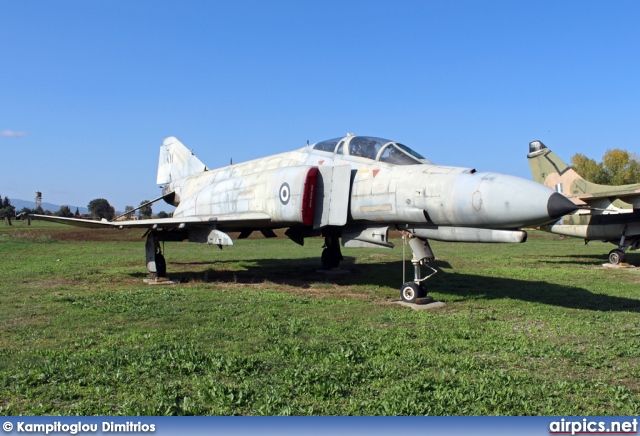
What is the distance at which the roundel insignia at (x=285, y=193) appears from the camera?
10.2m

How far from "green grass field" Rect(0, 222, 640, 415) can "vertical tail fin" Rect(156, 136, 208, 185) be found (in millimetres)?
6676

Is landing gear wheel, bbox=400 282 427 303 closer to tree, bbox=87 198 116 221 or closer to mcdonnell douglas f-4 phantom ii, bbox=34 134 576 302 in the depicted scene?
mcdonnell douglas f-4 phantom ii, bbox=34 134 576 302

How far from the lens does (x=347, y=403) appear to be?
415cm

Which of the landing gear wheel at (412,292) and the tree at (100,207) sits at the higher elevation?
the tree at (100,207)

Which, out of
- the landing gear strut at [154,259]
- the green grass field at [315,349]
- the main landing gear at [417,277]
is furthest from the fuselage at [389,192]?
the green grass field at [315,349]

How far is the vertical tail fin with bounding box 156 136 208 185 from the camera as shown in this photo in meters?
17.6

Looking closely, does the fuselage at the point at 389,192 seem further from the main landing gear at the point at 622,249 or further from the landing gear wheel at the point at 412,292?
the main landing gear at the point at 622,249

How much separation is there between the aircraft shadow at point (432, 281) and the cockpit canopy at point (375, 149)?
2.70 m

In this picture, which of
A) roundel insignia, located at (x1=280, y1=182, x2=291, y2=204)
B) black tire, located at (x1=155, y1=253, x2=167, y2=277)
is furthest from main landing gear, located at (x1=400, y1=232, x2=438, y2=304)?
black tire, located at (x1=155, y1=253, x2=167, y2=277)

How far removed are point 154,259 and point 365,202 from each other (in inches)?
233

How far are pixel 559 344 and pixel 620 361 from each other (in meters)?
0.78

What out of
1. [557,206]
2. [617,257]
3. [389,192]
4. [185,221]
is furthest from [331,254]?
[617,257]

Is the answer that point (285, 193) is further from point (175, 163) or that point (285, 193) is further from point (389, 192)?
point (175, 163)

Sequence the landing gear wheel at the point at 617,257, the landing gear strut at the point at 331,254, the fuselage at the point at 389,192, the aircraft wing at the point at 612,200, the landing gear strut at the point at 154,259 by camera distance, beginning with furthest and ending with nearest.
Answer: the landing gear wheel at the point at 617,257
the aircraft wing at the point at 612,200
the landing gear strut at the point at 331,254
the landing gear strut at the point at 154,259
the fuselage at the point at 389,192
